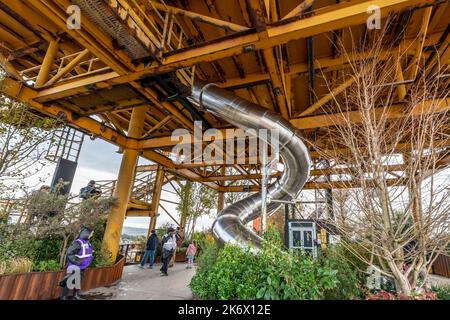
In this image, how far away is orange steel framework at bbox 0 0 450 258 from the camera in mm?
2785

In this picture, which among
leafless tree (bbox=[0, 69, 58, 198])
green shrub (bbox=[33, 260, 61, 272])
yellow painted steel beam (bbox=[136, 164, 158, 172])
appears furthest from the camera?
yellow painted steel beam (bbox=[136, 164, 158, 172])

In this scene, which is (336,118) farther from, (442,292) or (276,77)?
(442,292)

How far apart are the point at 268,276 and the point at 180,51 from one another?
11.3 ft

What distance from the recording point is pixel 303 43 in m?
4.74

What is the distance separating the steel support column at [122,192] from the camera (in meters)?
6.13

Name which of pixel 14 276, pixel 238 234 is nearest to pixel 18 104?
pixel 14 276

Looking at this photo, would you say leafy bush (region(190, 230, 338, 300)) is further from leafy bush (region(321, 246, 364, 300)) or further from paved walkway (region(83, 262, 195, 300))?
paved walkway (region(83, 262, 195, 300))

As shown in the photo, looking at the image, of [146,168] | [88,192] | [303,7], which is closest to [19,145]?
[88,192]

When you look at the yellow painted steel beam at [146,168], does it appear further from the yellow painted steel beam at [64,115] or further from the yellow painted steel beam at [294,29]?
the yellow painted steel beam at [294,29]

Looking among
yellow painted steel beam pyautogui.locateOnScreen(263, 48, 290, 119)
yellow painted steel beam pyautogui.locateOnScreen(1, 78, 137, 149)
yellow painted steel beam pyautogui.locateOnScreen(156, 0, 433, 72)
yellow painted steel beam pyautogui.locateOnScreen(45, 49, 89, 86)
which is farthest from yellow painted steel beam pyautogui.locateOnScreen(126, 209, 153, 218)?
yellow painted steel beam pyautogui.locateOnScreen(156, 0, 433, 72)

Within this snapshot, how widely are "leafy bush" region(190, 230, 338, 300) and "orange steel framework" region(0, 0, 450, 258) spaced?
1.20 metres

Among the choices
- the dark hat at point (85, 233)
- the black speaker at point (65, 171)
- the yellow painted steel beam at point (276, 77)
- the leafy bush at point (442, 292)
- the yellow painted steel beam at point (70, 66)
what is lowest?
the leafy bush at point (442, 292)

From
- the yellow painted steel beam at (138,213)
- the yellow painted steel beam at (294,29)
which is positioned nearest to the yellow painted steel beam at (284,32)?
the yellow painted steel beam at (294,29)

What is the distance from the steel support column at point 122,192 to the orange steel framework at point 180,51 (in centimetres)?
3
